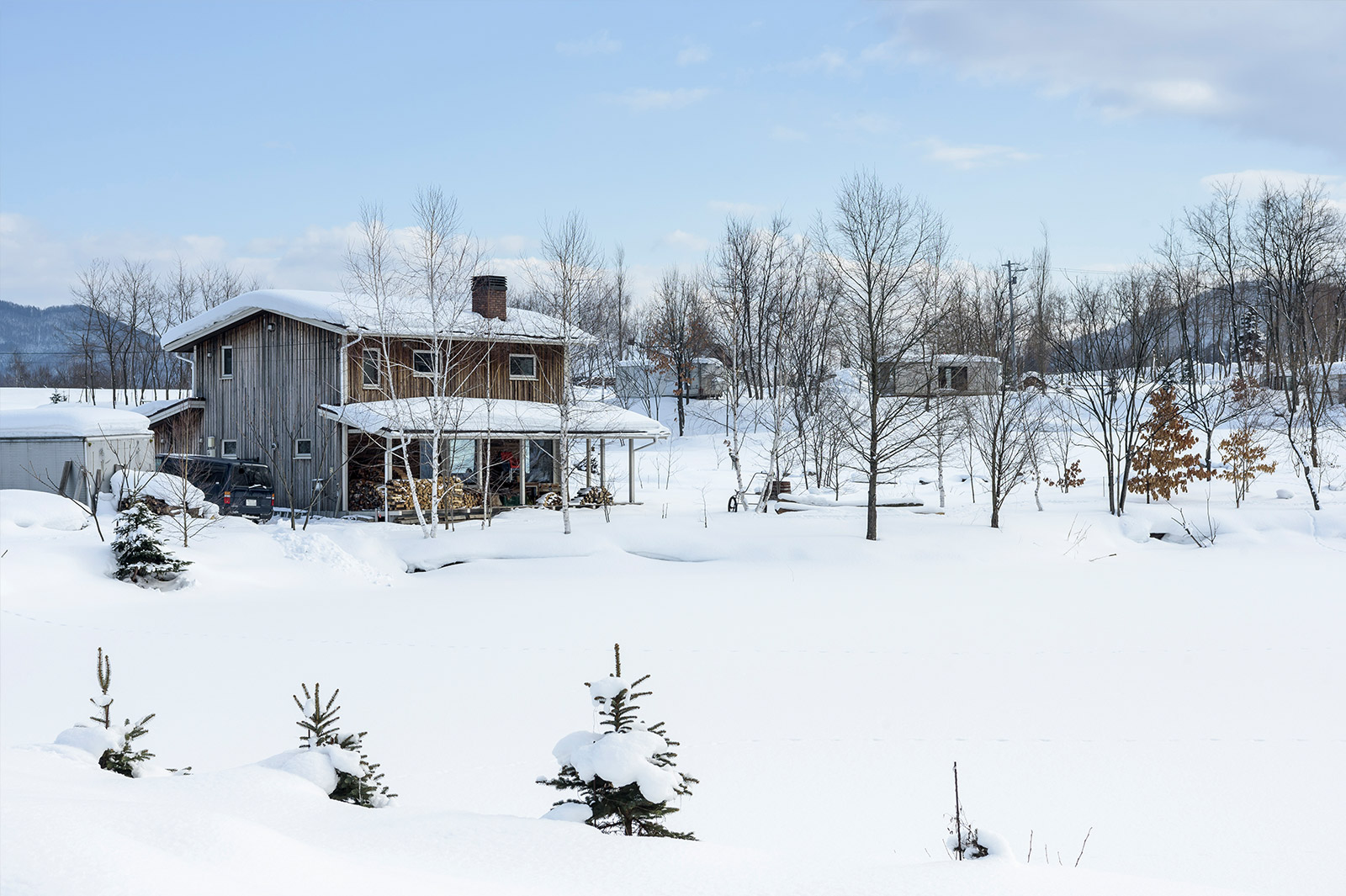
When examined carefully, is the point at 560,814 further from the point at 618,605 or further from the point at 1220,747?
the point at 618,605

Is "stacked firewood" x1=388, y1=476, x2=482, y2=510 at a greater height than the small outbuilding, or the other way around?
the small outbuilding

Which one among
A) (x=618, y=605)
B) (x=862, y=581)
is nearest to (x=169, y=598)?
(x=618, y=605)

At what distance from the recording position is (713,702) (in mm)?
9195

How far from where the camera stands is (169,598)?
1380 centimetres

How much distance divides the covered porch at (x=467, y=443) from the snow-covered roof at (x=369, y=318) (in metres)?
1.74

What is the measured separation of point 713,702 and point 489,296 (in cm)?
1849

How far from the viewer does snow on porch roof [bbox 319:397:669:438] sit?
21.2 metres

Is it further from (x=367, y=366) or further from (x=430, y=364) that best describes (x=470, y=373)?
(x=367, y=366)

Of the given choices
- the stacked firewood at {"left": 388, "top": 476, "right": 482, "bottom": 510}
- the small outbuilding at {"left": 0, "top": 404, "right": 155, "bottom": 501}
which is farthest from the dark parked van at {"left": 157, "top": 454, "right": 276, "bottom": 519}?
the stacked firewood at {"left": 388, "top": 476, "right": 482, "bottom": 510}

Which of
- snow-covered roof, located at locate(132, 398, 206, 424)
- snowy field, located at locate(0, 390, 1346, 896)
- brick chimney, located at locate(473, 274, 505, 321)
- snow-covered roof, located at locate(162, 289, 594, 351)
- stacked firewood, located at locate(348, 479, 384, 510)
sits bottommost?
snowy field, located at locate(0, 390, 1346, 896)

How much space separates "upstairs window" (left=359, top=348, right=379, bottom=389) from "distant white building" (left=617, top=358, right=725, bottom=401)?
956 inches

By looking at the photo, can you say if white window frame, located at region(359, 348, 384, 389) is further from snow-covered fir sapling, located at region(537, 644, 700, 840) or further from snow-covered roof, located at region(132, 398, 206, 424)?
snow-covered fir sapling, located at region(537, 644, 700, 840)

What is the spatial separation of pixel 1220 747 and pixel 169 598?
13.2 m

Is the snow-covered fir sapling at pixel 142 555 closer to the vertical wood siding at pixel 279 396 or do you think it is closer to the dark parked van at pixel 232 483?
the dark parked van at pixel 232 483
